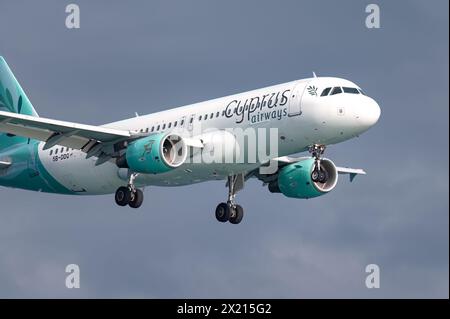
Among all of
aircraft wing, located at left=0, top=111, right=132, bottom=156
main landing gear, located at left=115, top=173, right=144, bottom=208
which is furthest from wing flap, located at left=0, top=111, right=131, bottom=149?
main landing gear, located at left=115, top=173, right=144, bottom=208

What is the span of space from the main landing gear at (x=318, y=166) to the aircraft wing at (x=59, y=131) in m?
10.7

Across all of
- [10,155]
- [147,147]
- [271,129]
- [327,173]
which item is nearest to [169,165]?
[147,147]

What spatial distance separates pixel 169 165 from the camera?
67.9m

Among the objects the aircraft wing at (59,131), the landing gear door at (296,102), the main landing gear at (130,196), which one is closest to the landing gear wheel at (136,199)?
the main landing gear at (130,196)

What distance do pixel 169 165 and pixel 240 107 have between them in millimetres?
5041

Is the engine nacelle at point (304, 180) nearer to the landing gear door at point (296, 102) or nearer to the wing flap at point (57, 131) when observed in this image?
the landing gear door at point (296, 102)

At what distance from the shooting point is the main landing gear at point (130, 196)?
71688 mm

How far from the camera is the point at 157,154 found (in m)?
67.6

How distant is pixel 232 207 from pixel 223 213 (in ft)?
2.18

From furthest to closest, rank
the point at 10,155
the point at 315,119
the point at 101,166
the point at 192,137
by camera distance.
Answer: the point at 10,155 → the point at 101,166 → the point at 192,137 → the point at 315,119

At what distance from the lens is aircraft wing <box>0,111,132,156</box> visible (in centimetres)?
6831

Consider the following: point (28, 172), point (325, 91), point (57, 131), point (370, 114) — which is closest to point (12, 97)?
point (28, 172)
